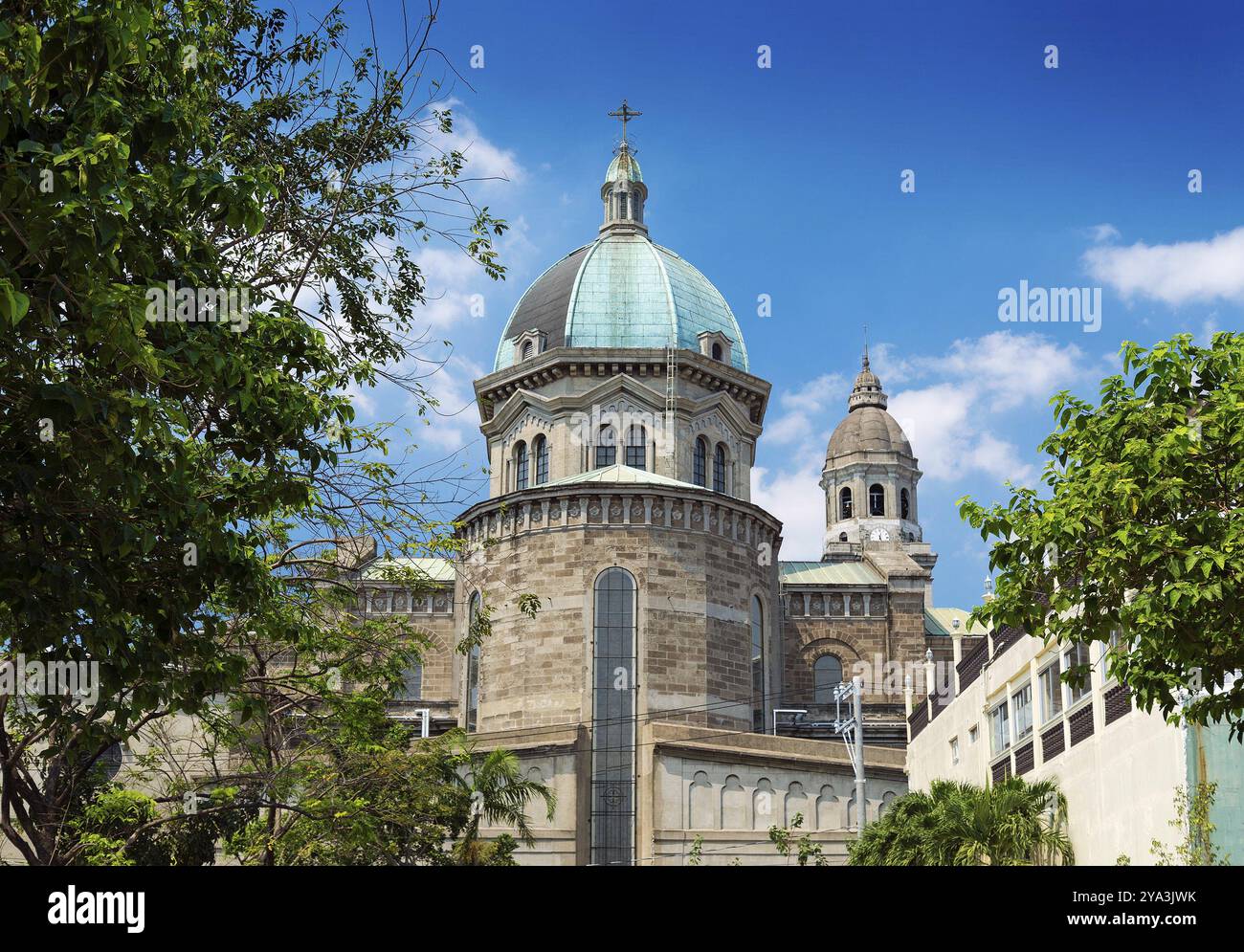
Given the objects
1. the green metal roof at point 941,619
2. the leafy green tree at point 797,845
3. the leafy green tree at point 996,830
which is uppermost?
the green metal roof at point 941,619

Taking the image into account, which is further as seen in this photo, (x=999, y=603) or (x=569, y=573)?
(x=569, y=573)

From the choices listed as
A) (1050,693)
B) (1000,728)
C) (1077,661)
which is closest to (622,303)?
(1000,728)

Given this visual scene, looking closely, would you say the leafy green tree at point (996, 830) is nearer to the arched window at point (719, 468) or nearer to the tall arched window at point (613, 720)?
the tall arched window at point (613, 720)

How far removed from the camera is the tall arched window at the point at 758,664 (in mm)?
49344

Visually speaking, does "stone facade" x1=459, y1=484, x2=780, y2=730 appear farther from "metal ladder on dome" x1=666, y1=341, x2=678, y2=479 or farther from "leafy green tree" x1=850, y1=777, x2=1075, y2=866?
"leafy green tree" x1=850, y1=777, x2=1075, y2=866

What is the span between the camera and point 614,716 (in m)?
44.1

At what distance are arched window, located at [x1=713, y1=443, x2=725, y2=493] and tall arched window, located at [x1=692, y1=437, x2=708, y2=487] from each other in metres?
0.45

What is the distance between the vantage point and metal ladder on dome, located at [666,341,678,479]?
54438mm

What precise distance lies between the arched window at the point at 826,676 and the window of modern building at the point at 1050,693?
27200mm

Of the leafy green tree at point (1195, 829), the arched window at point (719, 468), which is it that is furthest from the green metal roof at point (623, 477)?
the leafy green tree at point (1195, 829)

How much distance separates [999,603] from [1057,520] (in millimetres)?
1417

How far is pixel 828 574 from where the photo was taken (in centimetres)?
6031
